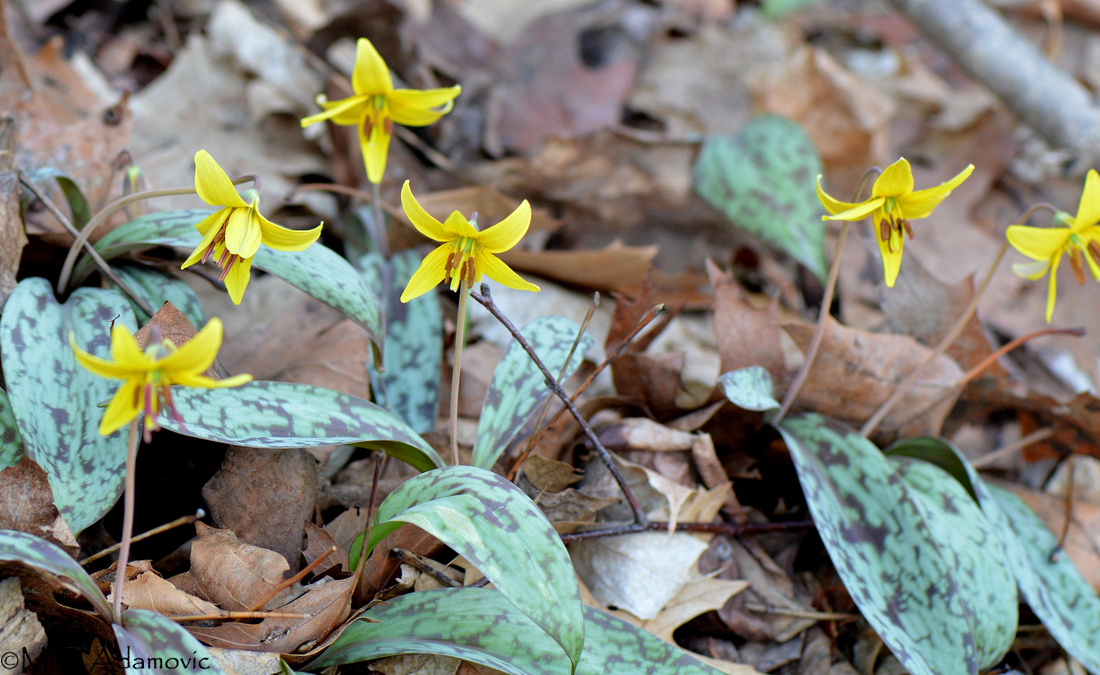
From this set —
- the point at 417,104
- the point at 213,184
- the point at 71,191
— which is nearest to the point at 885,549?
the point at 417,104

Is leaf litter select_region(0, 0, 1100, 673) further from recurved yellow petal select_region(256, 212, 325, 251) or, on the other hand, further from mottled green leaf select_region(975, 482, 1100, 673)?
recurved yellow petal select_region(256, 212, 325, 251)

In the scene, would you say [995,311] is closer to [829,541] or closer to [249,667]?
[829,541]

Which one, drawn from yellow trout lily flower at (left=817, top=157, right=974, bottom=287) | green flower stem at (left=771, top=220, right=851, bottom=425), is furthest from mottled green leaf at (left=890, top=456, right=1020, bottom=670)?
yellow trout lily flower at (left=817, top=157, right=974, bottom=287)

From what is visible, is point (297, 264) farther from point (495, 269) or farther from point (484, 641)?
point (484, 641)

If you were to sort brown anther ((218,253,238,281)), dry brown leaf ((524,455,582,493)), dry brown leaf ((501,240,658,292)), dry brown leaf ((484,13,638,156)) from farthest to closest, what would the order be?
1. dry brown leaf ((484,13,638,156))
2. dry brown leaf ((501,240,658,292))
3. dry brown leaf ((524,455,582,493))
4. brown anther ((218,253,238,281))

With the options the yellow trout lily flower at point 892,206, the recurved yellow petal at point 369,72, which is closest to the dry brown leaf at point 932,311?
the yellow trout lily flower at point 892,206

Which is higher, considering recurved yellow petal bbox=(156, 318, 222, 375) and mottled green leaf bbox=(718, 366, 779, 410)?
recurved yellow petal bbox=(156, 318, 222, 375)

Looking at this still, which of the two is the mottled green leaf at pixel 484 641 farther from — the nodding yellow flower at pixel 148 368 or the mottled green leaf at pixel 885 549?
the nodding yellow flower at pixel 148 368
